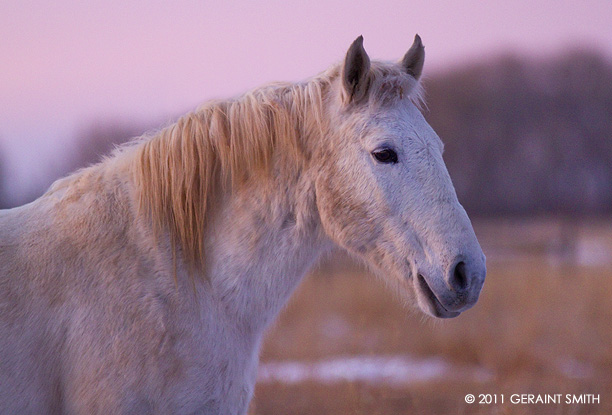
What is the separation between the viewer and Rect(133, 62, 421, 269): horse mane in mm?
2430

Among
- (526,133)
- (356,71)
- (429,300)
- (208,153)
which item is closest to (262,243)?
(208,153)

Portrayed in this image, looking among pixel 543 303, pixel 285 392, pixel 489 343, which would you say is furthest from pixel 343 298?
pixel 285 392

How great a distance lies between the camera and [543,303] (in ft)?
31.1

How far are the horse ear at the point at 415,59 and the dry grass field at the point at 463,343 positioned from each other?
1.63 m

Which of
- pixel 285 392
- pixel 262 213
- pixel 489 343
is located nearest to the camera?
pixel 262 213

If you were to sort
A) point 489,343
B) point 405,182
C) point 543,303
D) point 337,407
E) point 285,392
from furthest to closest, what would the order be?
point 543,303 < point 489,343 < point 285,392 < point 337,407 < point 405,182

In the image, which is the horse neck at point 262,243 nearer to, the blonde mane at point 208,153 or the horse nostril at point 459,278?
the blonde mane at point 208,153

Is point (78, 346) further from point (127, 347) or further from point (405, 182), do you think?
point (405, 182)

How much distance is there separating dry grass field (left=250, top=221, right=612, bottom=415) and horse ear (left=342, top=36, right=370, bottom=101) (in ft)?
4.82

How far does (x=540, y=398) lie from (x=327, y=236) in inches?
166

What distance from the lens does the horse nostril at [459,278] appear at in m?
2.20

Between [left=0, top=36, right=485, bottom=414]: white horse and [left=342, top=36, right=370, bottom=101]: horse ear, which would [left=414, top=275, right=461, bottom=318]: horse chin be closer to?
[left=0, top=36, right=485, bottom=414]: white horse

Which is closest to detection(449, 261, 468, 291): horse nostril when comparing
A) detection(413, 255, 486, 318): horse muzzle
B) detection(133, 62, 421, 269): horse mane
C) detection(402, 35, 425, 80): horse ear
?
detection(413, 255, 486, 318): horse muzzle

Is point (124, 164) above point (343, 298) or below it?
above
